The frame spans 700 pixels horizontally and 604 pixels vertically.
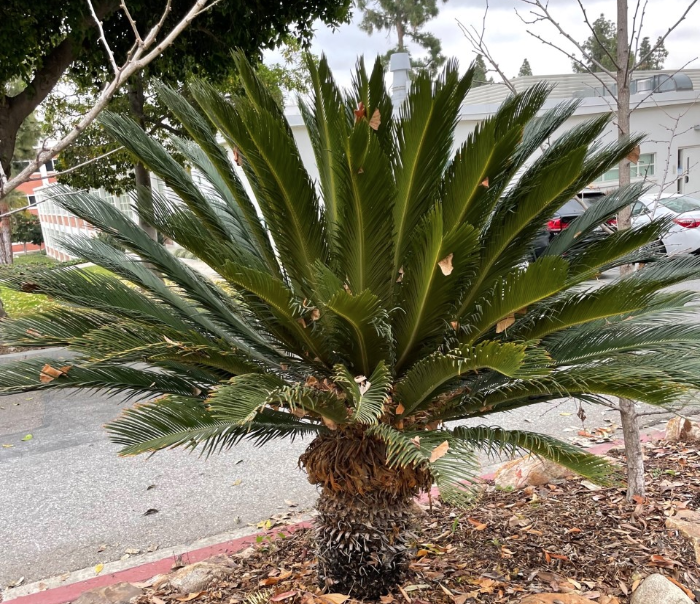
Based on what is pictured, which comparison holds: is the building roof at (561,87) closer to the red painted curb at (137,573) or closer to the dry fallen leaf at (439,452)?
the red painted curb at (137,573)

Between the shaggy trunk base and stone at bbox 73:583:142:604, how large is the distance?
1023 millimetres

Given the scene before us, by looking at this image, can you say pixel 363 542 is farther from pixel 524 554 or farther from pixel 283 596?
pixel 524 554

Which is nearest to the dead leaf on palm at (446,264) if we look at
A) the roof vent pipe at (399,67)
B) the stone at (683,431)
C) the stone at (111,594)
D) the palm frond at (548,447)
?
the palm frond at (548,447)

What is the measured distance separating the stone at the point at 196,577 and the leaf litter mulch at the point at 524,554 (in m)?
0.05

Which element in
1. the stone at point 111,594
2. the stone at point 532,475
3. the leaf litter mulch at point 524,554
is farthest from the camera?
the stone at point 532,475

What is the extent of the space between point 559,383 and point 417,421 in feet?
2.14

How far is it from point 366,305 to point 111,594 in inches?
83.1

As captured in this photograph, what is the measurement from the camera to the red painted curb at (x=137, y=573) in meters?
3.32

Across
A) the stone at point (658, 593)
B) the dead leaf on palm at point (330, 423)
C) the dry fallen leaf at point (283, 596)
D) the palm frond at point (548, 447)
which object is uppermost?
the dead leaf on palm at point (330, 423)

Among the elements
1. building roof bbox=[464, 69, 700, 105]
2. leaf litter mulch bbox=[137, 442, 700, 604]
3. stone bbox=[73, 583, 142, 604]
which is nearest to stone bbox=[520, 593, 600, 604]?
leaf litter mulch bbox=[137, 442, 700, 604]

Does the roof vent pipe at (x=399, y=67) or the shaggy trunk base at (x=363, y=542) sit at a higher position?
the roof vent pipe at (x=399, y=67)

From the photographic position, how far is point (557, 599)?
262cm

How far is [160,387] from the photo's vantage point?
110 inches

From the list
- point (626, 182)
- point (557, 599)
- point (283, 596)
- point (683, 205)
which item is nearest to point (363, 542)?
point (283, 596)
